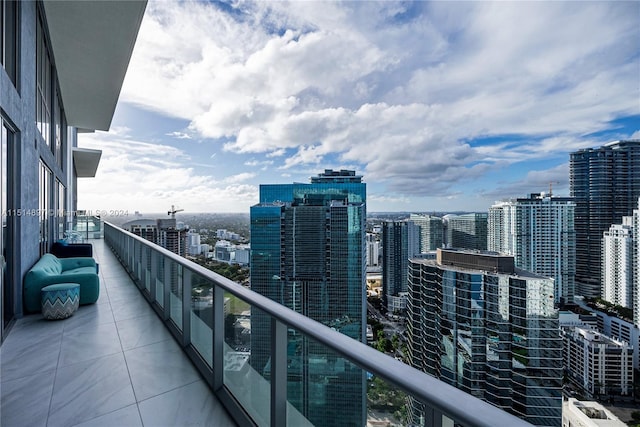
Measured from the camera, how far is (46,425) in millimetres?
2039

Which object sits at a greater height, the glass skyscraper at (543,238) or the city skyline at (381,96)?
the city skyline at (381,96)

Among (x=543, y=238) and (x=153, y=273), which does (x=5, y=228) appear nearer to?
(x=153, y=273)

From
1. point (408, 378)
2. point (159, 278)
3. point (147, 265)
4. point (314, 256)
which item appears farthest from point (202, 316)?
point (314, 256)

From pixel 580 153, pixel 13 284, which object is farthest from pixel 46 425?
pixel 580 153

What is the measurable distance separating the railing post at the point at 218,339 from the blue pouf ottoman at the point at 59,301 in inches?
123

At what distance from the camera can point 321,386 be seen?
1387 millimetres

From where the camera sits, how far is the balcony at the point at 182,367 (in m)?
1.02

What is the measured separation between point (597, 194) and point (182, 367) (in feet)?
81.1

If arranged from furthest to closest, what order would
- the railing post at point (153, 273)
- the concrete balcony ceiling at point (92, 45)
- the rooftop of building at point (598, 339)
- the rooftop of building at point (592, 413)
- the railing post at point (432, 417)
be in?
1. the rooftop of building at point (598, 339)
2. the concrete balcony ceiling at point (92, 45)
3. the rooftop of building at point (592, 413)
4. the railing post at point (153, 273)
5. the railing post at point (432, 417)

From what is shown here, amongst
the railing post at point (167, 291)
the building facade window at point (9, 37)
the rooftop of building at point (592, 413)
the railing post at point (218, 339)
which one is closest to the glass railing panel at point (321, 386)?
the railing post at point (218, 339)

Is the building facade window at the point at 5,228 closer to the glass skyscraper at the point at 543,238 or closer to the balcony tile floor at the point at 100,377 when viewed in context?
the balcony tile floor at the point at 100,377

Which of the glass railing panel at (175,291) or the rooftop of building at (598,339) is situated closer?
the glass railing panel at (175,291)

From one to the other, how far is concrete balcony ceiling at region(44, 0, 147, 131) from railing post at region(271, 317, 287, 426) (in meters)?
6.50

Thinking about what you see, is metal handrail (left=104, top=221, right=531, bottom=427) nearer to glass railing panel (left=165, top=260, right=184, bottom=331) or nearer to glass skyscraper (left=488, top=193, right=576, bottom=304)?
glass railing panel (left=165, top=260, right=184, bottom=331)
